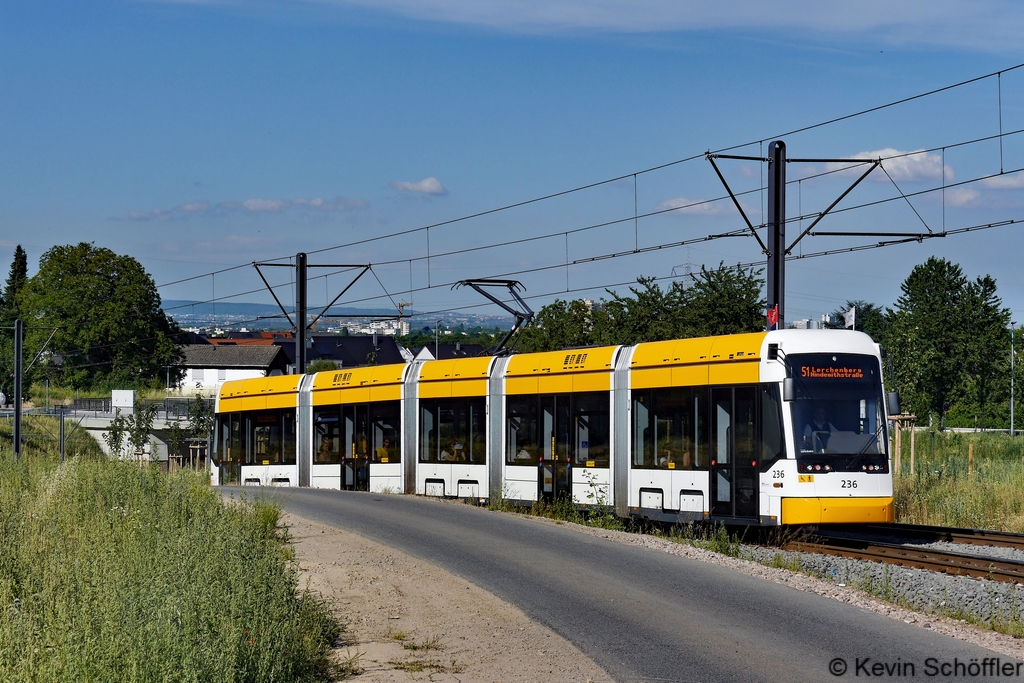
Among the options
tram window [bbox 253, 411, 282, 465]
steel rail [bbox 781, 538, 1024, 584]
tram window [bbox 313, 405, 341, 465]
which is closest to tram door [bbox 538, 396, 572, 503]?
steel rail [bbox 781, 538, 1024, 584]

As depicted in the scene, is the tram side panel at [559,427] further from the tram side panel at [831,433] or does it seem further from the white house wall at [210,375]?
the white house wall at [210,375]

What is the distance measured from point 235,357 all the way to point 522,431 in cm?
10971

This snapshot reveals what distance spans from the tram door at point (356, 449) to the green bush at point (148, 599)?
13.6m

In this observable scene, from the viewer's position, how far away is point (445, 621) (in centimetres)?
1140

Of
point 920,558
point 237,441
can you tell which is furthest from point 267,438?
point 920,558

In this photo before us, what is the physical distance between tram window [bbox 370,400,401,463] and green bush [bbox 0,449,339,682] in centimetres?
1262

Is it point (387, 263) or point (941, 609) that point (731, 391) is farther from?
point (387, 263)

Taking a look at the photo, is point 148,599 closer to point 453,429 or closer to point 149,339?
point 453,429

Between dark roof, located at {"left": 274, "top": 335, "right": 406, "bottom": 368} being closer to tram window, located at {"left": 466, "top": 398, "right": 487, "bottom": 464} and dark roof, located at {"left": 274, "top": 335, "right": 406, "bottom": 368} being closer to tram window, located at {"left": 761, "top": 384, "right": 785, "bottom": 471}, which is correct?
tram window, located at {"left": 466, "top": 398, "right": 487, "bottom": 464}

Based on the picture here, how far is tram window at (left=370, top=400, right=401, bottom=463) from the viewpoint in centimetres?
2708

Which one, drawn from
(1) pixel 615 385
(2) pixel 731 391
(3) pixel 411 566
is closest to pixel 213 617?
(3) pixel 411 566

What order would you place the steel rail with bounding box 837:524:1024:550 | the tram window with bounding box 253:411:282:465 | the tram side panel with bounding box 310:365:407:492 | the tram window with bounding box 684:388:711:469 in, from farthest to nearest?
the tram window with bounding box 253:411:282:465 → the tram side panel with bounding box 310:365:407:492 → the tram window with bounding box 684:388:711:469 → the steel rail with bounding box 837:524:1024:550

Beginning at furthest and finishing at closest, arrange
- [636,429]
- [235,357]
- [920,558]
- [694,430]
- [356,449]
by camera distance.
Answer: [235,357] < [356,449] < [636,429] < [694,430] < [920,558]

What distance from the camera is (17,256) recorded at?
131 meters
